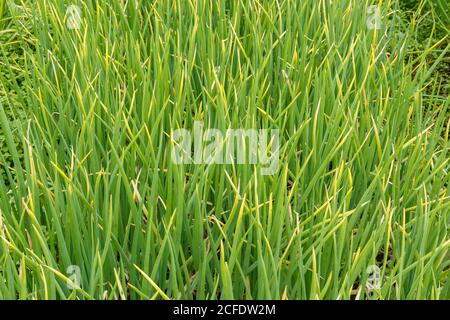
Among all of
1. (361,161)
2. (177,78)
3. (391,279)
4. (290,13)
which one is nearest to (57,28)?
(177,78)

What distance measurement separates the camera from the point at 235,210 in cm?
134

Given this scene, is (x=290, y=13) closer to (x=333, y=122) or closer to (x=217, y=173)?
(x=333, y=122)

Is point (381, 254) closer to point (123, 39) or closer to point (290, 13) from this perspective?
point (290, 13)

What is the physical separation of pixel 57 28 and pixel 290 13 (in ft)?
2.17

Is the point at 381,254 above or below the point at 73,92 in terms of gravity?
below

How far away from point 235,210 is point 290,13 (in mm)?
916

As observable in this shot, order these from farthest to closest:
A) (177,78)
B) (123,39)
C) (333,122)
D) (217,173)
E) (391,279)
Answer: (123,39), (177,78), (333,122), (217,173), (391,279)

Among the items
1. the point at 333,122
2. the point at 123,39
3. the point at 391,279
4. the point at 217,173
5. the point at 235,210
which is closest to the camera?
the point at 391,279

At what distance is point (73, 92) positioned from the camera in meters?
1.81

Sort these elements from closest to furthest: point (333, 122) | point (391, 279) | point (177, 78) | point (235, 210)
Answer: point (391, 279), point (235, 210), point (333, 122), point (177, 78)

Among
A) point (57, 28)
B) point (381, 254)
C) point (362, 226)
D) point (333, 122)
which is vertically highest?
point (57, 28)

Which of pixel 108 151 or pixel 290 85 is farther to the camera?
pixel 290 85

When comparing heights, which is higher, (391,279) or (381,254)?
(391,279)

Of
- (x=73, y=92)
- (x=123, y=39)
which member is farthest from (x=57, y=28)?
(x=73, y=92)
